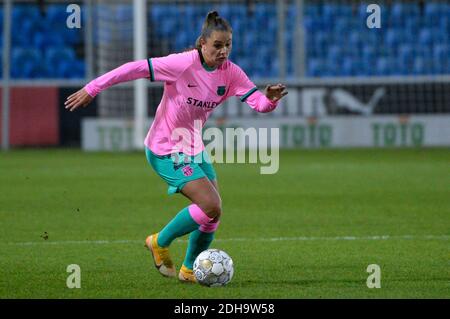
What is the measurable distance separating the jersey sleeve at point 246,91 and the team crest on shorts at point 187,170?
Result: 0.70m

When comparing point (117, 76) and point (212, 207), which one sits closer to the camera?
point (117, 76)

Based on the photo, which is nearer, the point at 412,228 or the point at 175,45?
the point at 412,228

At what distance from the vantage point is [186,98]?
778 cm

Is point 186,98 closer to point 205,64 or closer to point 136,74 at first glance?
point 205,64

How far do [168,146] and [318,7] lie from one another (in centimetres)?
1996

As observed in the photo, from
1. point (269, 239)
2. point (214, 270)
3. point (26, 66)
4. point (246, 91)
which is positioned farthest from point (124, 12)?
point (214, 270)

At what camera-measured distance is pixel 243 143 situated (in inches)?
947

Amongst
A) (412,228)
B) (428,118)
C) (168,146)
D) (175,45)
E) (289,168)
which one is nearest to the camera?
(168,146)

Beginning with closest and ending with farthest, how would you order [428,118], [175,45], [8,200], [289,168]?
[8,200] < [289,168] < [428,118] < [175,45]

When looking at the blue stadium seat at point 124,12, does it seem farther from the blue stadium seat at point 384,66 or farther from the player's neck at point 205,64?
the player's neck at point 205,64

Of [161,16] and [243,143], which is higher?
[161,16]

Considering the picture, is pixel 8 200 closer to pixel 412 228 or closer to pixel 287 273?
pixel 412 228

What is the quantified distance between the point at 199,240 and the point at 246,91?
1.15 m

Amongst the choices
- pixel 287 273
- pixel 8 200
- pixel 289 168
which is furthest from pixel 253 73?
pixel 287 273
